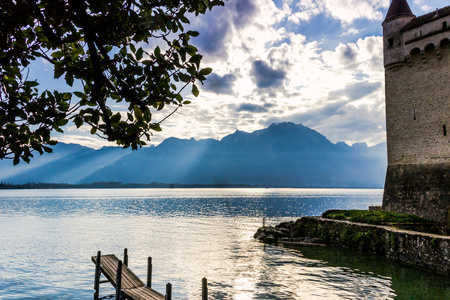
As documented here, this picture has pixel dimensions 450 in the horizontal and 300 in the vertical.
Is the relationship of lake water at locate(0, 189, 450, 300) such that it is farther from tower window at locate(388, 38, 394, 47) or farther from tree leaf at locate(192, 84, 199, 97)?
tower window at locate(388, 38, 394, 47)

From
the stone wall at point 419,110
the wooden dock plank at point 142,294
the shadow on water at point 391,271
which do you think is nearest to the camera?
the wooden dock plank at point 142,294

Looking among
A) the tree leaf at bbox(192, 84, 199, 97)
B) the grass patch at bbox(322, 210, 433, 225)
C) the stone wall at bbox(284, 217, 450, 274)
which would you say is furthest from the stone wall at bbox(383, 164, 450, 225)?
the tree leaf at bbox(192, 84, 199, 97)

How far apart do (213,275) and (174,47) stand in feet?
68.0

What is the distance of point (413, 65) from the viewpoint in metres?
30.6

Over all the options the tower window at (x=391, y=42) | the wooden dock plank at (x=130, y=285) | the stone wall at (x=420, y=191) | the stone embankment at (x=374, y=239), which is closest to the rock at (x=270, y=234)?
the stone embankment at (x=374, y=239)

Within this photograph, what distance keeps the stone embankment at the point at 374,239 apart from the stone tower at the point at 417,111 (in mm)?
5258

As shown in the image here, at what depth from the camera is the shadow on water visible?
17.2 metres

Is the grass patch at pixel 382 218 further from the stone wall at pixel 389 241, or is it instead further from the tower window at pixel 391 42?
the tower window at pixel 391 42

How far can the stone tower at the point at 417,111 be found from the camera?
27531mm

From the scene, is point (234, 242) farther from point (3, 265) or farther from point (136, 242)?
point (3, 265)

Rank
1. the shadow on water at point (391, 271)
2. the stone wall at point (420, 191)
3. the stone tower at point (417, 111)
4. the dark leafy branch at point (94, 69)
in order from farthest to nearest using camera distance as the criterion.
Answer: the stone tower at point (417, 111), the stone wall at point (420, 191), the shadow on water at point (391, 271), the dark leafy branch at point (94, 69)

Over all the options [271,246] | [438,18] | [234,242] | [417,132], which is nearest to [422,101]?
[417,132]

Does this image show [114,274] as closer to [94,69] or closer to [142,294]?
[142,294]

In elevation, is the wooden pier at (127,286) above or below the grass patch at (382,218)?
below
